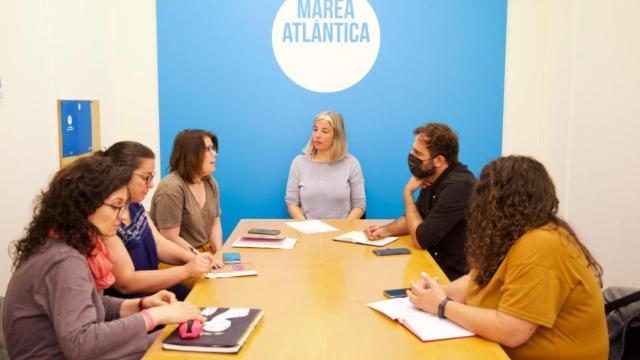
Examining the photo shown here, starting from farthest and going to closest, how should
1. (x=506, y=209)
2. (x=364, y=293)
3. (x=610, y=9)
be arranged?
(x=610, y=9)
(x=364, y=293)
(x=506, y=209)

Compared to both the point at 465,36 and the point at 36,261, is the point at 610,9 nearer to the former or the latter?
the point at 465,36

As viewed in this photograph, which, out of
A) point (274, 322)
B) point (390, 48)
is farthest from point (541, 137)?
point (274, 322)

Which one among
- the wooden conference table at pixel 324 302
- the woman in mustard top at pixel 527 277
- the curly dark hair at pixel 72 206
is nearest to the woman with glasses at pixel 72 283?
the curly dark hair at pixel 72 206

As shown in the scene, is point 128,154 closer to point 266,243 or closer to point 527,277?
point 266,243

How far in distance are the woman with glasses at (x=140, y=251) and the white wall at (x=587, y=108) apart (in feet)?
9.45

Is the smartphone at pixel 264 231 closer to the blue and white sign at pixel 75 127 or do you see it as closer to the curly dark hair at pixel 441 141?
the curly dark hair at pixel 441 141

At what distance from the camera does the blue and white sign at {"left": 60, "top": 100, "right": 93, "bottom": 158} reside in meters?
3.65

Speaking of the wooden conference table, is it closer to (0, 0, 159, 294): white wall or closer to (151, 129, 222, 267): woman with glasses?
(151, 129, 222, 267): woman with glasses

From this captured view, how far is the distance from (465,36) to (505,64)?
38cm

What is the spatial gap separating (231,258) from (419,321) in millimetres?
1103

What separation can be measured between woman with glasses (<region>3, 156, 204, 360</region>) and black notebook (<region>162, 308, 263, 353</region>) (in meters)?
0.07

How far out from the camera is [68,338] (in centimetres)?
173

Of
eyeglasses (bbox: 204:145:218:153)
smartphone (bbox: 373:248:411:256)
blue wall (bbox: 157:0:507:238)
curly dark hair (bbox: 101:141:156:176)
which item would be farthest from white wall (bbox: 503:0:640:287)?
curly dark hair (bbox: 101:141:156:176)

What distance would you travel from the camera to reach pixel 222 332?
187 centimetres
